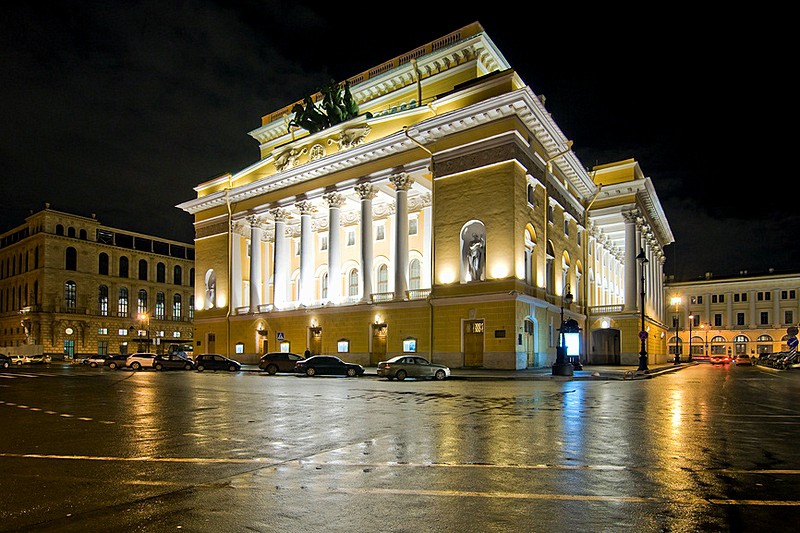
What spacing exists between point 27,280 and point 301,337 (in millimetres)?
60979

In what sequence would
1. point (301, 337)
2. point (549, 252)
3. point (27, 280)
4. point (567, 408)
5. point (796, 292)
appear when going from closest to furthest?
point (567, 408) < point (549, 252) < point (301, 337) < point (27, 280) < point (796, 292)

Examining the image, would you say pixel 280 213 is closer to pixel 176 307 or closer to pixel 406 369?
pixel 406 369

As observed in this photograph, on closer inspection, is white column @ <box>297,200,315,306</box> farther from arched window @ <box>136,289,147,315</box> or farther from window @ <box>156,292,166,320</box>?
window @ <box>156,292,166,320</box>

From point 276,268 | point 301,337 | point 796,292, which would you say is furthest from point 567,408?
point 796,292

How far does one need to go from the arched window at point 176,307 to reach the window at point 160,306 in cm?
180

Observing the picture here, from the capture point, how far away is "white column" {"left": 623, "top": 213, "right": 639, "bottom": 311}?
5009 cm

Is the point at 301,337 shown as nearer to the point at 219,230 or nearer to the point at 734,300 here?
the point at 219,230

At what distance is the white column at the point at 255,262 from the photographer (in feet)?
168

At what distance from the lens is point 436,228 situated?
38.3 m

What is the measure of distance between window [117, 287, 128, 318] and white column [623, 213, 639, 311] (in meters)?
74.3

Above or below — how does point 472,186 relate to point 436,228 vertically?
above

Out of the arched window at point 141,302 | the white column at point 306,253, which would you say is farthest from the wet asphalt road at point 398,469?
the arched window at point 141,302

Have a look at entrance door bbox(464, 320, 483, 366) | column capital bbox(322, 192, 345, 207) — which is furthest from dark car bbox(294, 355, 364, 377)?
column capital bbox(322, 192, 345, 207)

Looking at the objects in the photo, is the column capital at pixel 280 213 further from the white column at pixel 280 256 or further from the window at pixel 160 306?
the window at pixel 160 306
